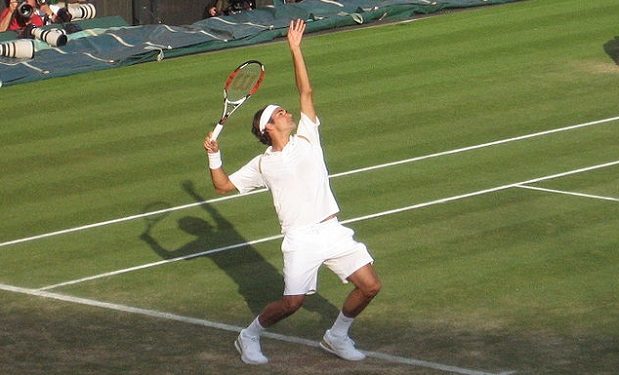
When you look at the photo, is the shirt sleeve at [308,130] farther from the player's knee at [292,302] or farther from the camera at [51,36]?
the camera at [51,36]

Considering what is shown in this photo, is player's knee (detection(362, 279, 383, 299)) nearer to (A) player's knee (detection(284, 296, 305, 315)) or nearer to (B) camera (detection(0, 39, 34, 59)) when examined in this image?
(A) player's knee (detection(284, 296, 305, 315))

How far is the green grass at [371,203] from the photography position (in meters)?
13.1

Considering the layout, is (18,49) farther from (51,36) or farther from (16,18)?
(16,18)

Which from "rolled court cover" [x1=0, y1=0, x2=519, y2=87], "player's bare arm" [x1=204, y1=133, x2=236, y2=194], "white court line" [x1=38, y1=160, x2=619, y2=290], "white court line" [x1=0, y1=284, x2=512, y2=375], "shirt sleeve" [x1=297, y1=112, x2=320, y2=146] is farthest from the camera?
"rolled court cover" [x1=0, y1=0, x2=519, y2=87]

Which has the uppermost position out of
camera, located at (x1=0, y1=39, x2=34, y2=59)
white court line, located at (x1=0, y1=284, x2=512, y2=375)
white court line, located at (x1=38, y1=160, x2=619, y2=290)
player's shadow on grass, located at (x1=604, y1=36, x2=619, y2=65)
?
white court line, located at (x1=0, y1=284, x2=512, y2=375)

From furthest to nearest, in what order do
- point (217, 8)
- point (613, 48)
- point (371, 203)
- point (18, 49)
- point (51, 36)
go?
1. point (217, 8)
2. point (51, 36)
3. point (613, 48)
4. point (18, 49)
5. point (371, 203)

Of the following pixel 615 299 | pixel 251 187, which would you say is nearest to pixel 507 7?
pixel 615 299

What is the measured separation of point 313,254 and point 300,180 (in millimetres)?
626

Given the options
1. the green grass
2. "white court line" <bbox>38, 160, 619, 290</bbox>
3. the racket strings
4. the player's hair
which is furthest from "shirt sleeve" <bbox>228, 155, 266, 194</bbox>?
"white court line" <bbox>38, 160, 619, 290</bbox>

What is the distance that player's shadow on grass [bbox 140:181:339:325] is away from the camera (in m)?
14.4

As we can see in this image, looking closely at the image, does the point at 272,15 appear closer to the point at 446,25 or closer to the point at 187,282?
the point at 446,25

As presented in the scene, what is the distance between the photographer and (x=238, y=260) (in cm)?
1605

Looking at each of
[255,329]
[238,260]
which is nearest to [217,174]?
[255,329]

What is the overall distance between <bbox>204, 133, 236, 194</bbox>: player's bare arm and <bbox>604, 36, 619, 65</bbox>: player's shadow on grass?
15.5 m
